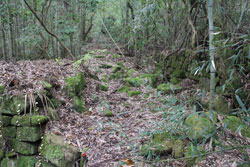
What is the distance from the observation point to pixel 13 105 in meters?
2.86

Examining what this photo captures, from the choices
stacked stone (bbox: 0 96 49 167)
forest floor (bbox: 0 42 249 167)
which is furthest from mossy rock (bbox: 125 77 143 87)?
stacked stone (bbox: 0 96 49 167)

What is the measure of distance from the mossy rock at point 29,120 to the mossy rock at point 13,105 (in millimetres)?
101

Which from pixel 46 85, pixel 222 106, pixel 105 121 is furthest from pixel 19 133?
pixel 222 106

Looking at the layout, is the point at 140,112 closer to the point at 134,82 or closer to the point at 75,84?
the point at 75,84

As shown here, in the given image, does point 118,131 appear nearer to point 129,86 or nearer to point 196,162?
point 196,162

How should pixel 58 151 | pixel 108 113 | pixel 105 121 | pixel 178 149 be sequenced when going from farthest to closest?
pixel 108 113
pixel 105 121
pixel 58 151
pixel 178 149

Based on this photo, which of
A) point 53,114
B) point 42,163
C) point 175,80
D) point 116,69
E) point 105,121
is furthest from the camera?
point 116,69

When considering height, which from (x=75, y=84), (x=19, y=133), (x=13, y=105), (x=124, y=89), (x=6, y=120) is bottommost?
(x=19, y=133)

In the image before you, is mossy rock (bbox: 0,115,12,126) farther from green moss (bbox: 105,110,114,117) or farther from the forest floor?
green moss (bbox: 105,110,114,117)

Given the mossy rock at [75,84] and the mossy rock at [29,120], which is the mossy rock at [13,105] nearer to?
the mossy rock at [29,120]

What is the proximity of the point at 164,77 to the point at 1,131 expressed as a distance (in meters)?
3.82

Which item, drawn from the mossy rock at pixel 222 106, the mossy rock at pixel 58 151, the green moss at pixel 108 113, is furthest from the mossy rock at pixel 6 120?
the mossy rock at pixel 222 106

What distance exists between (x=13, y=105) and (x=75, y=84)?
3.90 ft

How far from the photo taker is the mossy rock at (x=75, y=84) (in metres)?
3.66
